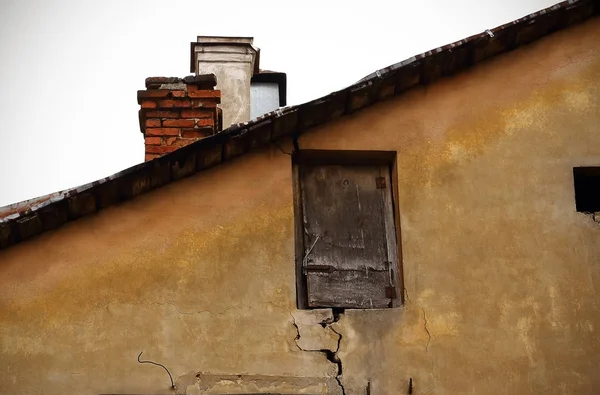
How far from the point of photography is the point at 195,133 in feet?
29.8

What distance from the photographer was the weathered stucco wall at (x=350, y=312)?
7566 mm

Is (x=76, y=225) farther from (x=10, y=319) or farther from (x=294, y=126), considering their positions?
(x=294, y=126)

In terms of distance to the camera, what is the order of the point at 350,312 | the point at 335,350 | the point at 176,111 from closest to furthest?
the point at 335,350 → the point at 350,312 → the point at 176,111

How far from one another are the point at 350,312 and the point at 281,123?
1541mm

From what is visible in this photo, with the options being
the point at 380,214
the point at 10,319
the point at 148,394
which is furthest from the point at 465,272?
the point at 10,319

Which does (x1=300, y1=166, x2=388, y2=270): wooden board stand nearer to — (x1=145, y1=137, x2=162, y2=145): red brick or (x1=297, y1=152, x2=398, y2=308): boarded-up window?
(x1=297, y1=152, x2=398, y2=308): boarded-up window

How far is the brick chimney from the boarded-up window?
1182 millimetres

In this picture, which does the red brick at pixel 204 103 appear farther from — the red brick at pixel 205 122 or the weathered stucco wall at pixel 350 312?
the weathered stucco wall at pixel 350 312

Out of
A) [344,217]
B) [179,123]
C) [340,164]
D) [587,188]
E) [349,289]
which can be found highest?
[179,123]

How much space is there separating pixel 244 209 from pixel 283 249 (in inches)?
16.7

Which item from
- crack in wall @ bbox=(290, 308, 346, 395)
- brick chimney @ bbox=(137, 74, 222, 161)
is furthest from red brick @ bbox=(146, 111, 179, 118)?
crack in wall @ bbox=(290, 308, 346, 395)

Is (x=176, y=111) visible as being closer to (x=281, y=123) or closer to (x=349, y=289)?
(x=281, y=123)

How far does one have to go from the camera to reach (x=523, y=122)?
8.54m

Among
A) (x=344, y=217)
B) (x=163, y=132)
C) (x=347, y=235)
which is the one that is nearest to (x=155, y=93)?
(x=163, y=132)
